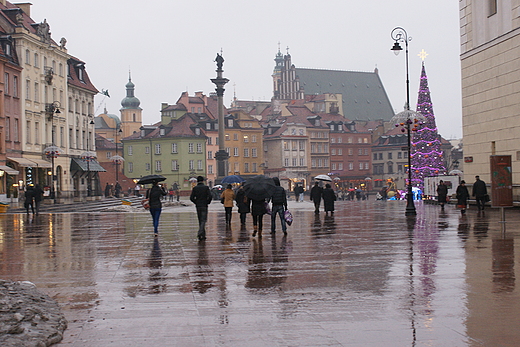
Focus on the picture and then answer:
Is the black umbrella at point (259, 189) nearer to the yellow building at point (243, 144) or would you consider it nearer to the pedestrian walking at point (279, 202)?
the pedestrian walking at point (279, 202)

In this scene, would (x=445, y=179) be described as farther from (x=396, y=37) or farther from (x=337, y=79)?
(x=337, y=79)

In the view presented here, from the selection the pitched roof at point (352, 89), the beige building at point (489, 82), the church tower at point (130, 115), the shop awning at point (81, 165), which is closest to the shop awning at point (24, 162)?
the shop awning at point (81, 165)

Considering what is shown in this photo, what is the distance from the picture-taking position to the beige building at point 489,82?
30.6m

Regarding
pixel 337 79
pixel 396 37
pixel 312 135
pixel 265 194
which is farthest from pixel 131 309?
pixel 337 79

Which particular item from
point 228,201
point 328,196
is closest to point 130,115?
point 328,196

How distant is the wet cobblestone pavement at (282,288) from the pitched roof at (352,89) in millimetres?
140719

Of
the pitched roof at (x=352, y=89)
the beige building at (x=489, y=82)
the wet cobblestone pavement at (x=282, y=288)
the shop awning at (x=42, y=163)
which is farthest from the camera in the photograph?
the pitched roof at (x=352, y=89)

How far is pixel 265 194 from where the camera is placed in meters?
19.6

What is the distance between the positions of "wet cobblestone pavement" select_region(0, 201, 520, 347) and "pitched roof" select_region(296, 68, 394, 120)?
462ft

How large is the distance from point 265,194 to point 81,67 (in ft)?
186

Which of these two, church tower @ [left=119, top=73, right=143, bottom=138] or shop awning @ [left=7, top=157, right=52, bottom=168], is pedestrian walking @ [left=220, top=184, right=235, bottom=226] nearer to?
shop awning @ [left=7, top=157, right=52, bottom=168]

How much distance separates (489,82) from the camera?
32906 millimetres

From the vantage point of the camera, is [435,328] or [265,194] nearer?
[435,328]

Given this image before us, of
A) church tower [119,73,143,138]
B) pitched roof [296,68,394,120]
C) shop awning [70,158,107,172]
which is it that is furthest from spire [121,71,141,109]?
shop awning [70,158,107,172]
